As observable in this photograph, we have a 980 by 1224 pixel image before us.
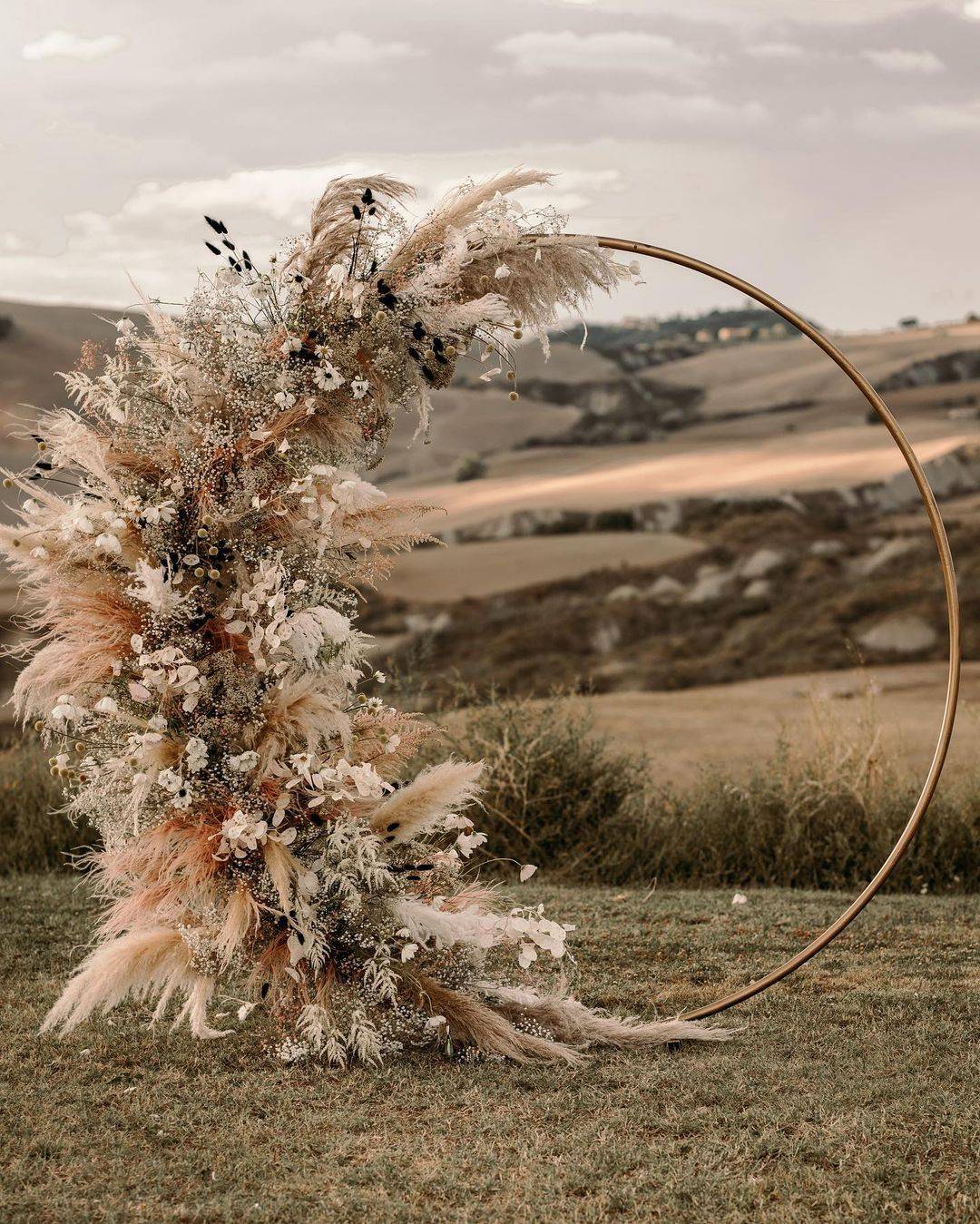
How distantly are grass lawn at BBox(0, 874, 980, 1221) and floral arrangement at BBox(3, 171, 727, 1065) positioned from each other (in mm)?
230

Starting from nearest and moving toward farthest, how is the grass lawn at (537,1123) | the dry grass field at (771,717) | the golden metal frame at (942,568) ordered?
the grass lawn at (537,1123) → the golden metal frame at (942,568) → the dry grass field at (771,717)

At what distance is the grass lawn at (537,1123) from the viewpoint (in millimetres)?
3004

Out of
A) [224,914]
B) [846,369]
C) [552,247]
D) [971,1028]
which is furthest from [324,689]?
[971,1028]

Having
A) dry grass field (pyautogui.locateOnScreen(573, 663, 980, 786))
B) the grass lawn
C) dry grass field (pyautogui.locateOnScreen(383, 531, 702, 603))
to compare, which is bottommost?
dry grass field (pyautogui.locateOnScreen(573, 663, 980, 786))

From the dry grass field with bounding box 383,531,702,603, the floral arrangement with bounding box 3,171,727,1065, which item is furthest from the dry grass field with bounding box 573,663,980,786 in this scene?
the floral arrangement with bounding box 3,171,727,1065

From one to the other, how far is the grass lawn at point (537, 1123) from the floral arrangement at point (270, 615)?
23 cm

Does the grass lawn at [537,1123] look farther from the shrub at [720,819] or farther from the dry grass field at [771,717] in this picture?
the dry grass field at [771,717]

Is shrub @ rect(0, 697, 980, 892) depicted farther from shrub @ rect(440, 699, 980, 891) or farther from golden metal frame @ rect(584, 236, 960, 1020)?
golden metal frame @ rect(584, 236, 960, 1020)

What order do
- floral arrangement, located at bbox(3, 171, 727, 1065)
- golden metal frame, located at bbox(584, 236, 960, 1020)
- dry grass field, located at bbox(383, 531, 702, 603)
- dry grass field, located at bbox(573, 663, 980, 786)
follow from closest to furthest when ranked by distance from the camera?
floral arrangement, located at bbox(3, 171, 727, 1065) < golden metal frame, located at bbox(584, 236, 960, 1020) < dry grass field, located at bbox(573, 663, 980, 786) < dry grass field, located at bbox(383, 531, 702, 603)

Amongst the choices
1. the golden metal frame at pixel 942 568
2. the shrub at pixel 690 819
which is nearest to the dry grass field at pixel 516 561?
the shrub at pixel 690 819

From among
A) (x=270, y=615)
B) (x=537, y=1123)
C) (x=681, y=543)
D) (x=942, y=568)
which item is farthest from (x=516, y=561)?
(x=537, y=1123)

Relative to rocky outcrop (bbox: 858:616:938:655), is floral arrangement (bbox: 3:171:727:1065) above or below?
above

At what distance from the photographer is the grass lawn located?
300 cm

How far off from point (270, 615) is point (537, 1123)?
66.2 inches
